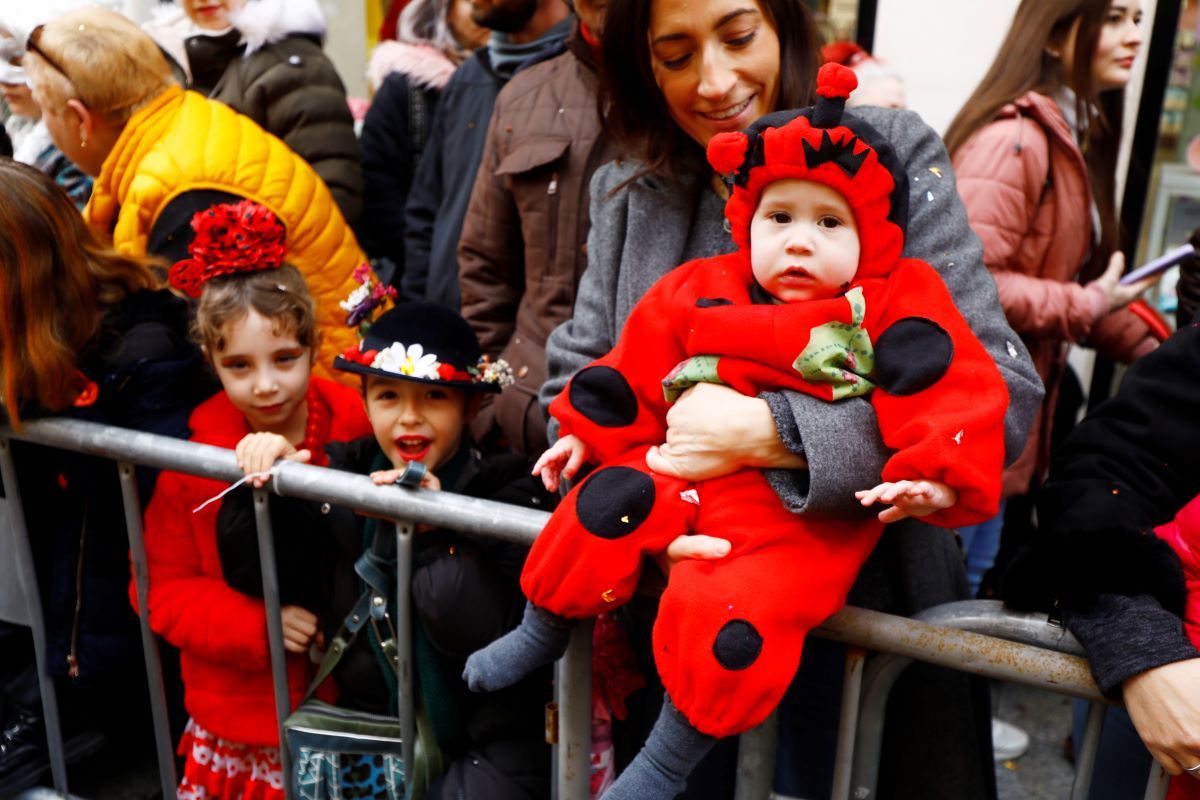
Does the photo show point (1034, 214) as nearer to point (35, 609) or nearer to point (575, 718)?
point (575, 718)

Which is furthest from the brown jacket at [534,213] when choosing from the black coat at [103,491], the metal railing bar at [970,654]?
the metal railing bar at [970,654]

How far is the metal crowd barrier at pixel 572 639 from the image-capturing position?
1.79 metres

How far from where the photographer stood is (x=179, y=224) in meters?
3.30

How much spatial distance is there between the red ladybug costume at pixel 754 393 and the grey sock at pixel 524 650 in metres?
0.07

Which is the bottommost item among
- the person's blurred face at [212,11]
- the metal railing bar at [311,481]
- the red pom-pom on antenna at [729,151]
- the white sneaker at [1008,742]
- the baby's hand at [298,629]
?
the white sneaker at [1008,742]

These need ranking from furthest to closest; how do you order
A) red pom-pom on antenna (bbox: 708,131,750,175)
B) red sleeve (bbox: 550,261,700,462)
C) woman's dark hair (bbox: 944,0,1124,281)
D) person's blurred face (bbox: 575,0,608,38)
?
woman's dark hair (bbox: 944,0,1124,281), person's blurred face (bbox: 575,0,608,38), red sleeve (bbox: 550,261,700,462), red pom-pom on antenna (bbox: 708,131,750,175)

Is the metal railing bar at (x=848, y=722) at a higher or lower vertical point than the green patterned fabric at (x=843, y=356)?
lower

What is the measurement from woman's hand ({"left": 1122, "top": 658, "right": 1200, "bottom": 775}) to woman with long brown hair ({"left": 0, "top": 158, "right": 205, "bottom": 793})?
2.31 metres

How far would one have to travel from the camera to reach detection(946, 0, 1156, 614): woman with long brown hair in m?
3.36

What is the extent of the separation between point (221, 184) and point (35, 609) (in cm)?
135

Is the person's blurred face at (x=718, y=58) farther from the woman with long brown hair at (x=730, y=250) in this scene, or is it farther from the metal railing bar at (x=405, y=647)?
the metal railing bar at (x=405, y=647)

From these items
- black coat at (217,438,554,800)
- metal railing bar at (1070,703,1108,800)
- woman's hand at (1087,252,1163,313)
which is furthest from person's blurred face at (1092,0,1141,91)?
metal railing bar at (1070,703,1108,800)

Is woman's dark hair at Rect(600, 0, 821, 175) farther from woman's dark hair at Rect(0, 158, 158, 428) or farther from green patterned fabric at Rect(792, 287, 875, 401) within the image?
woman's dark hair at Rect(0, 158, 158, 428)

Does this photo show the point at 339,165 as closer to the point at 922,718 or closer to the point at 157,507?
the point at 157,507
